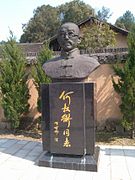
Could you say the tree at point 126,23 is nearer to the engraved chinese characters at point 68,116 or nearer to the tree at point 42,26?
the engraved chinese characters at point 68,116

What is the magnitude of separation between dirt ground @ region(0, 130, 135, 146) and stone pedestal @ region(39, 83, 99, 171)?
4.87ft

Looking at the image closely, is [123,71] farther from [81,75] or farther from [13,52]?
[13,52]

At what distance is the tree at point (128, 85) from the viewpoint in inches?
233

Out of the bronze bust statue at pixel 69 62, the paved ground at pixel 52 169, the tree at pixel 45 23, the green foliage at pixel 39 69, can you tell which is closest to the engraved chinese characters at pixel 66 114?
the bronze bust statue at pixel 69 62

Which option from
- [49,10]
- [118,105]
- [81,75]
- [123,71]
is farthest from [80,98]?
[49,10]

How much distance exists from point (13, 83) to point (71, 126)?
106 inches

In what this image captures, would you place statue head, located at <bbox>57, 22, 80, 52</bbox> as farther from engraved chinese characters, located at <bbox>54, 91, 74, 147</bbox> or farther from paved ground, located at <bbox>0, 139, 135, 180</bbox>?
paved ground, located at <bbox>0, 139, 135, 180</bbox>

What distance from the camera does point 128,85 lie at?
5.95m

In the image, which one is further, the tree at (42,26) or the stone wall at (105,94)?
the tree at (42,26)

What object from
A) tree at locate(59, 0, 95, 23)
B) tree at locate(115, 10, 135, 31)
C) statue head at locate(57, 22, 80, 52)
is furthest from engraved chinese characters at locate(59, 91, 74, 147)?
tree at locate(59, 0, 95, 23)

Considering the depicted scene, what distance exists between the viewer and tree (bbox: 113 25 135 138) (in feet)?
19.4

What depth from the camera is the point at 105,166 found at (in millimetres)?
4551

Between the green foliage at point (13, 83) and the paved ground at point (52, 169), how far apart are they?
3.73 ft

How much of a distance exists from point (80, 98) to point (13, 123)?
289 cm
